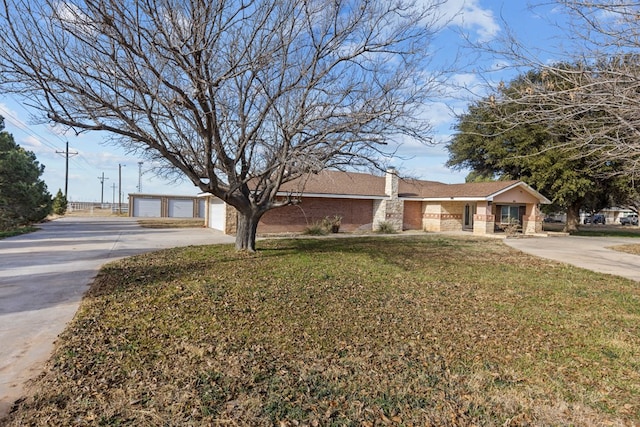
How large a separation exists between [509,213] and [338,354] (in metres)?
24.9

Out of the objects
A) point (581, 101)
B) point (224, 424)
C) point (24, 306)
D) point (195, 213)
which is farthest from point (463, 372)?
point (195, 213)

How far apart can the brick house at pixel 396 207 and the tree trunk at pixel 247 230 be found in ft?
25.1

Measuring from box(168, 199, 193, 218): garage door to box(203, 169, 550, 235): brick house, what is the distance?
1770 centimetres

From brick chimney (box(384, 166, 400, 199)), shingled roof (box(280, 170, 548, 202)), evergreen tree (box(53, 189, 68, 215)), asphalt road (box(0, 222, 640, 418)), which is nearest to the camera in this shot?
asphalt road (box(0, 222, 640, 418))

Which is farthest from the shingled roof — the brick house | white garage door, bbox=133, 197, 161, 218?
white garage door, bbox=133, 197, 161, 218

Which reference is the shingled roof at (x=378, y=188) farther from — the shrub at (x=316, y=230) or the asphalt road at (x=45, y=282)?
the asphalt road at (x=45, y=282)

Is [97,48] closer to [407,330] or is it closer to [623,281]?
[407,330]

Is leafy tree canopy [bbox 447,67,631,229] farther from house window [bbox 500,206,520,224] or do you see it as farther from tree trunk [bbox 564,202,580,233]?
house window [bbox 500,206,520,224]

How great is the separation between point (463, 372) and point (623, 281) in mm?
7927

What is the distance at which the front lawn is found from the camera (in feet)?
10.2

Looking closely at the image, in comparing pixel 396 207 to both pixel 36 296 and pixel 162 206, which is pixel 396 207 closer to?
pixel 36 296

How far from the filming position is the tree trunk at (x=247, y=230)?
11.2m

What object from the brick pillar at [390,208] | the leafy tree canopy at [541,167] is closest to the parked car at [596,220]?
the leafy tree canopy at [541,167]

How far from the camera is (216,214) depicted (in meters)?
22.7
